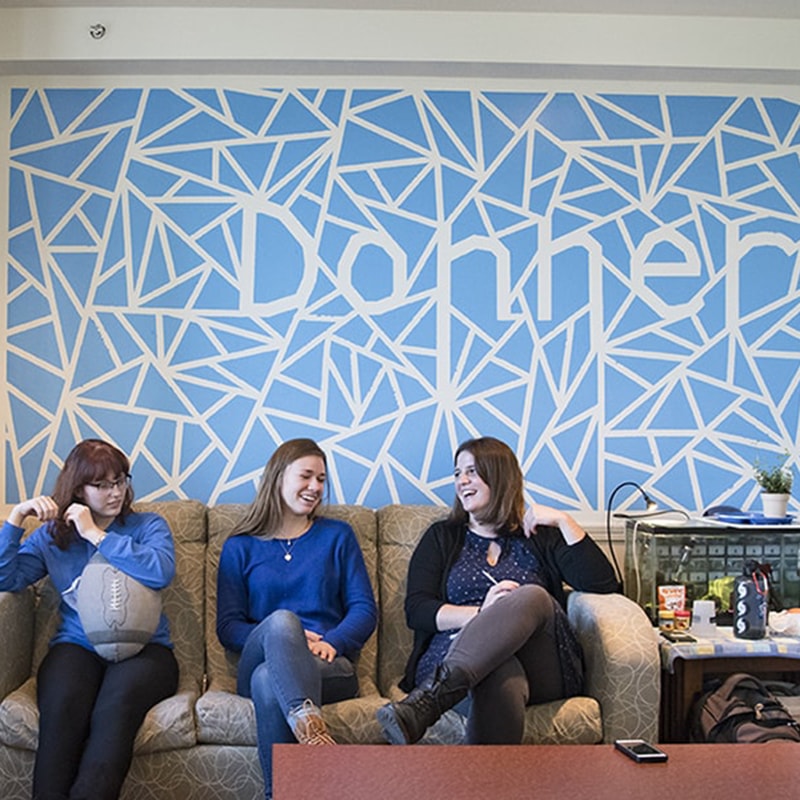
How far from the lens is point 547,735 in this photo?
2.85 m

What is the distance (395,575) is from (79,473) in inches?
39.6

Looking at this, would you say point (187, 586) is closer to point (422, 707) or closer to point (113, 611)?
point (113, 611)

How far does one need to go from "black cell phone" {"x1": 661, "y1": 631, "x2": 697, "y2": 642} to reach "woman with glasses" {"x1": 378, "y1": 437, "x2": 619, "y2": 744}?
197mm

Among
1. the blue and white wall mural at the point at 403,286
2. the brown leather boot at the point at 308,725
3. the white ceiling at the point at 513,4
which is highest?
the white ceiling at the point at 513,4

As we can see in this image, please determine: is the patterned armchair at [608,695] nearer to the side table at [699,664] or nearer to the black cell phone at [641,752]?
the side table at [699,664]

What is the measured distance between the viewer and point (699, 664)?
10.2 ft

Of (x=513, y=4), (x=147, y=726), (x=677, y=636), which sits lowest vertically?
(x=147, y=726)

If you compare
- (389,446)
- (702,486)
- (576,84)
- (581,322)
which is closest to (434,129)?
(576,84)

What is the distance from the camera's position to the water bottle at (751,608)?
318cm

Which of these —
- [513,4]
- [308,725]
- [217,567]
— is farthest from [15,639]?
[513,4]

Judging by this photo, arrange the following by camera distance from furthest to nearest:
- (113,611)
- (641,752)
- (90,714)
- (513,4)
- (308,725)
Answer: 1. (513,4)
2. (113,611)
3. (90,714)
4. (308,725)
5. (641,752)

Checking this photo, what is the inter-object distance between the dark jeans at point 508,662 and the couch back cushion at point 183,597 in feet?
2.74

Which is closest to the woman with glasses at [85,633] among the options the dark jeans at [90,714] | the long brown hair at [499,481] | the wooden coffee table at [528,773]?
the dark jeans at [90,714]

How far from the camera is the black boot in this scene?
265cm
